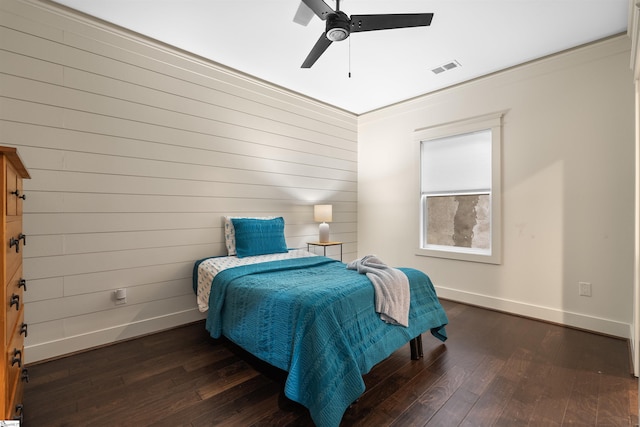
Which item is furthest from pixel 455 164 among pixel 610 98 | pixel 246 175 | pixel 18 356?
pixel 18 356

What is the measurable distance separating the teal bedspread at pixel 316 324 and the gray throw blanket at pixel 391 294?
0.05 meters

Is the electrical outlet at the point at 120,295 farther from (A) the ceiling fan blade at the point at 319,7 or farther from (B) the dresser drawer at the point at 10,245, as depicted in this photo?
(A) the ceiling fan blade at the point at 319,7

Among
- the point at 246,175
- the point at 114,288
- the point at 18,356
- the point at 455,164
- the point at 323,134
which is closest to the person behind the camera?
the point at 18,356

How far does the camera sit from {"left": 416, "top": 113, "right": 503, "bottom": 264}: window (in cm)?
363

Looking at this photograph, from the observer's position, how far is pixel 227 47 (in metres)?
3.11

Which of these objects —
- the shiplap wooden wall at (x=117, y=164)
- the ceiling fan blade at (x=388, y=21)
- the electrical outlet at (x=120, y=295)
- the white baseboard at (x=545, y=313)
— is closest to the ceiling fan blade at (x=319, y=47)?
the ceiling fan blade at (x=388, y=21)

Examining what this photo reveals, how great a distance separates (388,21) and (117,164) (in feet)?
8.26

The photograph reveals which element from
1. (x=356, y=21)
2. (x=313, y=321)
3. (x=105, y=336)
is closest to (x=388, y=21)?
(x=356, y=21)

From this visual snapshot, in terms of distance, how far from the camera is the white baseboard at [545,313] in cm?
284

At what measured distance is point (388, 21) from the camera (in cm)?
204

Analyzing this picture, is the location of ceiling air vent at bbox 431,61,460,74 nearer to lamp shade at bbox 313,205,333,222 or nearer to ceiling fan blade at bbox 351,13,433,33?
ceiling fan blade at bbox 351,13,433,33

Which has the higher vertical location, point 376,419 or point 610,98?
point 610,98

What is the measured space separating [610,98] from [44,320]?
17.2ft

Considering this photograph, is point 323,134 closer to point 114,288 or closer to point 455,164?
point 455,164
